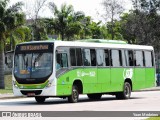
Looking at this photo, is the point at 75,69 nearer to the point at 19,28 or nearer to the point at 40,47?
the point at 40,47

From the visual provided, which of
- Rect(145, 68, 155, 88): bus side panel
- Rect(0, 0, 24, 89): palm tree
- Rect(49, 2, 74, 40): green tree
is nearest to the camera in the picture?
Rect(145, 68, 155, 88): bus side panel

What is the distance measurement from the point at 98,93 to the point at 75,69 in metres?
3.47

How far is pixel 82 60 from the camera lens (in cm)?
2814

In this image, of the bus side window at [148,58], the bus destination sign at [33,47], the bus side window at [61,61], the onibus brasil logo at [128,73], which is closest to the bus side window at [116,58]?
the onibus brasil logo at [128,73]

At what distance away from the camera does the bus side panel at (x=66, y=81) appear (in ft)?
86.2

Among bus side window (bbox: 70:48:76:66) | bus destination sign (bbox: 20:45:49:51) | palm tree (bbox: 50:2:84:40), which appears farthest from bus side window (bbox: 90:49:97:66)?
palm tree (bbox: 50:2:84:40)

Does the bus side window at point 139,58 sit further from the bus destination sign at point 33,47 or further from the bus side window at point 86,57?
the bus destination sign at point 33,47

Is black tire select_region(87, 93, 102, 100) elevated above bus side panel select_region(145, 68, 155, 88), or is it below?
below

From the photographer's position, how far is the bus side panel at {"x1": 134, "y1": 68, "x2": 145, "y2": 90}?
32.8 m

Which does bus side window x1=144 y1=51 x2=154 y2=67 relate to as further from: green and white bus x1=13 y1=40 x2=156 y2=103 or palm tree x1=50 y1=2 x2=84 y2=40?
palm tree x1=50 y1=2 x2=84 y2=40

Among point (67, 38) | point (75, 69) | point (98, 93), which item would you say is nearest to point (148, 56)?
point (98, 93)

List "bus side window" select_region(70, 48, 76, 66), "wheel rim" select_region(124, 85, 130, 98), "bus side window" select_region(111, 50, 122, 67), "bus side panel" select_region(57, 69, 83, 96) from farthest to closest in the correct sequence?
"wheel rim" select_region(124, 85, 130, 98), "bus side window" select_region(111, 50, 122, 67), "bus side window" select_region(70, 48, 76, 66), "bus side panel" select_region(57, 69, 83, 96)

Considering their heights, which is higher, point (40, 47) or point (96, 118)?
point (40, 47)

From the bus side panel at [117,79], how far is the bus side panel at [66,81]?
371 centimetres
